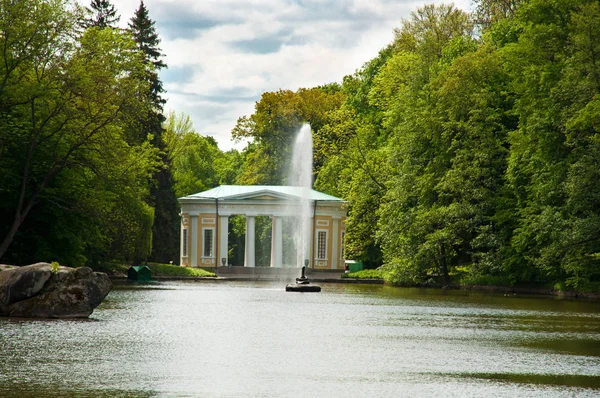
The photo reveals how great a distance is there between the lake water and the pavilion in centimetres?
4712

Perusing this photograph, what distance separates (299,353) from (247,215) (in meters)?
63.0

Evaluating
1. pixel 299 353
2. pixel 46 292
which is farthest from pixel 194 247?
pixel 299 353

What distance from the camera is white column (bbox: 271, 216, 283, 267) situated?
82562 millimetres

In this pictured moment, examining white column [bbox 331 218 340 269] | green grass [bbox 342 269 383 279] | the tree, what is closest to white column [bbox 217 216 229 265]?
white column [bbox 331 218 340 269]

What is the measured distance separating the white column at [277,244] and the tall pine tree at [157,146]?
8.52m

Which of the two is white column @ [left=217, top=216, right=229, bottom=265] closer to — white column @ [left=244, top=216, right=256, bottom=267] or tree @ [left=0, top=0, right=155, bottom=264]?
white column @ [left=244, top=216, right=256, bottom=267]

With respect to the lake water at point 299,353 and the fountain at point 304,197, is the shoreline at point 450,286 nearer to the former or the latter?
the fountain at point 304,197

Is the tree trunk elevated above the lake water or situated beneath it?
elevated above

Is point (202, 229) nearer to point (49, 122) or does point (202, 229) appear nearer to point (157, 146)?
point (157, 146)

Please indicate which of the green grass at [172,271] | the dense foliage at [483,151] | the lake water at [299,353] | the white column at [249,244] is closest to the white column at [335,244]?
the dense foliage at [483,151]

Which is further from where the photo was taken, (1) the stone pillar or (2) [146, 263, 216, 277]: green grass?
(1) the stone pillar

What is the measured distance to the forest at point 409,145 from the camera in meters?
39.2

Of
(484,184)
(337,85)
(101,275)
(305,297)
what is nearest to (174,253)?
(337,85)

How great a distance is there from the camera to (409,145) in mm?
59281
